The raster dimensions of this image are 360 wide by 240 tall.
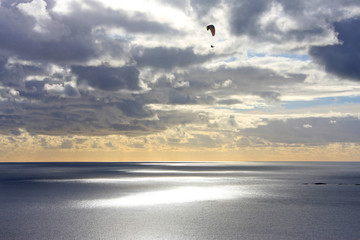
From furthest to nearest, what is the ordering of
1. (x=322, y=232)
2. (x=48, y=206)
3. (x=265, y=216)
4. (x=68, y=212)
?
(x=48, y=206)
(x=68, y=212)
(x=265, y=216)
(x=322, y=232)

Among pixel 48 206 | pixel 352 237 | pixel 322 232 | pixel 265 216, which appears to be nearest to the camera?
pixel 352 237

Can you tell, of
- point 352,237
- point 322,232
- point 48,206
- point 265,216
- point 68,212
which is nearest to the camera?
point 352,237

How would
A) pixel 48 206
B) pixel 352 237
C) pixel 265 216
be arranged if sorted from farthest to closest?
pixel 48 206 < pixel 265 216 < pixel 352 237

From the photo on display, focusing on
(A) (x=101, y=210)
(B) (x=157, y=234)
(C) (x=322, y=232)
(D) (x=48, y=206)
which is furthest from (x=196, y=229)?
(D) (x=48, y=206)

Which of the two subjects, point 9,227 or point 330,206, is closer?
point 9,227

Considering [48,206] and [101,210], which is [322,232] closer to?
[101,210]

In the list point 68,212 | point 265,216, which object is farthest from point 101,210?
point 265,216

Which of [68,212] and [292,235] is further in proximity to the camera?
[68,212]

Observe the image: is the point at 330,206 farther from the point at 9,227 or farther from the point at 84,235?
the point at 9,227
